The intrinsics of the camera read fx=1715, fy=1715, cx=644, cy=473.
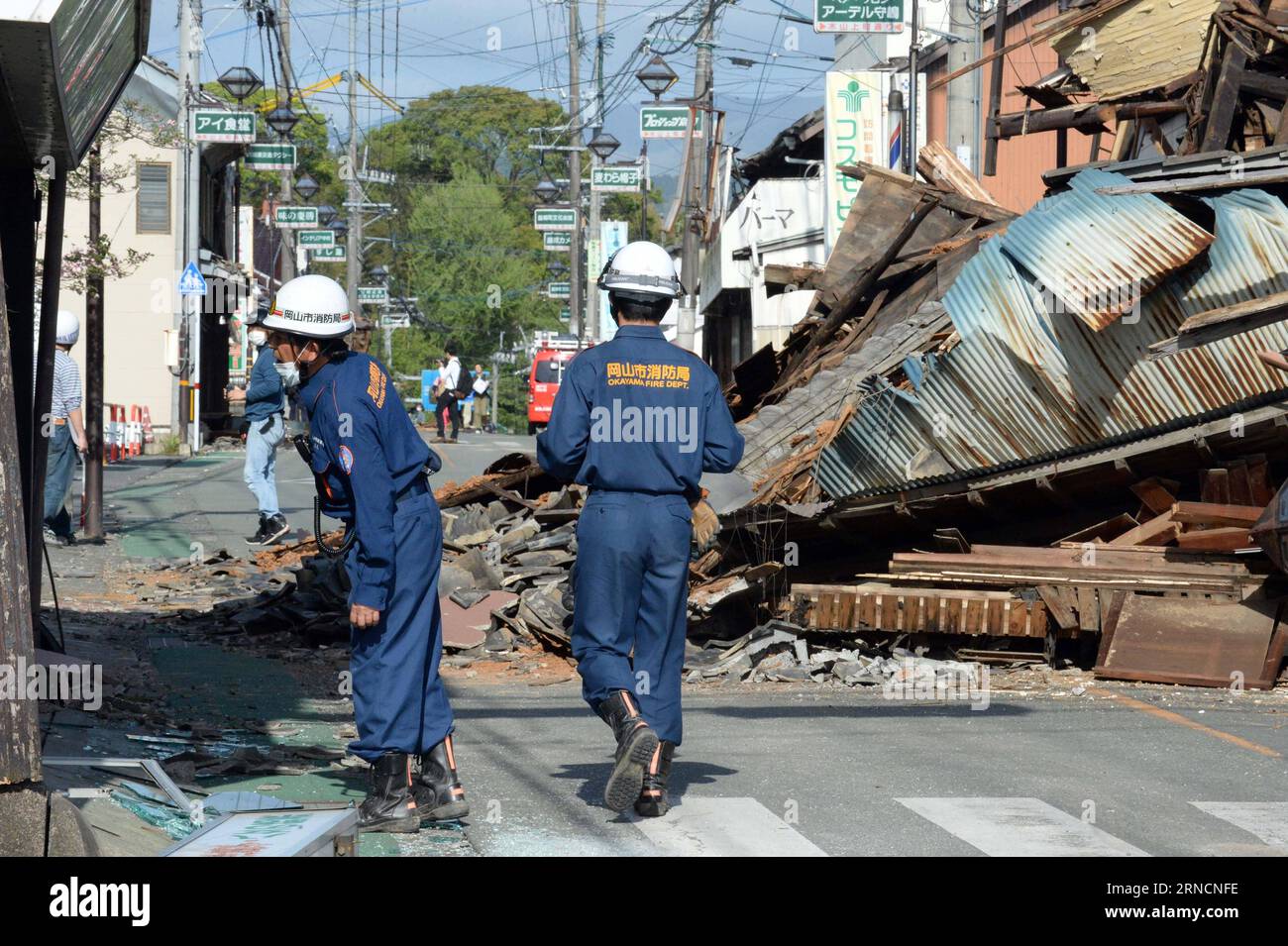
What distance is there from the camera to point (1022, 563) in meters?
10.9

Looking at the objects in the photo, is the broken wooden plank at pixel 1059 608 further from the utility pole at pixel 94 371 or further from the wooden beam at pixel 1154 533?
the utility pole at pixel 94 371

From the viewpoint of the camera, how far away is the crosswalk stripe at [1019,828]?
5910 mm

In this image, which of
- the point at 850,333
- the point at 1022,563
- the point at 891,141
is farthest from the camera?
the point at 891,141

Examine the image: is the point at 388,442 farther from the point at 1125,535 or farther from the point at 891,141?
the point at 891,141

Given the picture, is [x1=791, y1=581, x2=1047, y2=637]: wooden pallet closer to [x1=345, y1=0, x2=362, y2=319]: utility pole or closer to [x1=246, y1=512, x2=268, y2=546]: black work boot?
[x1=246, y1=512, x2=268, y2=546]: black work boot

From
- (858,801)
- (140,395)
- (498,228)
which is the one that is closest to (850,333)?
(858,801)

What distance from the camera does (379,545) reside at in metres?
6.18

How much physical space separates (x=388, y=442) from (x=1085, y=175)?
253 inches

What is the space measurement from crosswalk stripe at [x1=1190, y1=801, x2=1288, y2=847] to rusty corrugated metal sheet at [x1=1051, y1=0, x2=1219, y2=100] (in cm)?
1078

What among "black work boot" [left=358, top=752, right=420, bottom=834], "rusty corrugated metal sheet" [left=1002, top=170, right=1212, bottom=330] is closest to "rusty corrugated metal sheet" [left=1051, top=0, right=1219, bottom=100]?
"rusty corrugated metal sheet" [left=1002, top=170, right=1212, bottom=330]

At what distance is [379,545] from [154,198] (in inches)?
1460

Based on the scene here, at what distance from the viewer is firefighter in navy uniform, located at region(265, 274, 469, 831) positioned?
622cm

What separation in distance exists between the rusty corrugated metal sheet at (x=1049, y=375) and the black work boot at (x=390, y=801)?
5.79 metres

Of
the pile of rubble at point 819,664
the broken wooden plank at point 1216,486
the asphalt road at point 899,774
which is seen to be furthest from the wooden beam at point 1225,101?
the asphalt road at point 899,774
